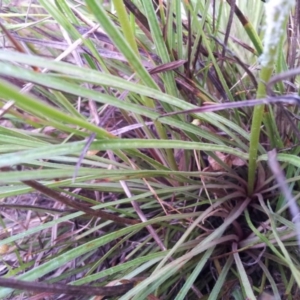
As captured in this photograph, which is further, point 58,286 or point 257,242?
point 257,242

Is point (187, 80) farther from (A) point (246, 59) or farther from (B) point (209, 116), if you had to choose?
(A) point (246, 59)

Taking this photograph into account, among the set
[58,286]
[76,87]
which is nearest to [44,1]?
[76,87]

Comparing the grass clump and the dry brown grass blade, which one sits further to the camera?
the grass clump

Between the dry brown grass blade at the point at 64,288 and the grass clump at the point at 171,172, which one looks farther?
the grass clump at the point at 171,172

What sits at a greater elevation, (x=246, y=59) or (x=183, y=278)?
(x=246, y=59)

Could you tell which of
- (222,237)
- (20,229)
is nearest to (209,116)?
(222,237)

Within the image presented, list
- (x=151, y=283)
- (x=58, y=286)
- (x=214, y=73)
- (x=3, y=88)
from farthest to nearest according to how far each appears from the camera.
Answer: (x=214, y=73), (x=151, y=283), (x=58, y=286), (x=3, y=88)

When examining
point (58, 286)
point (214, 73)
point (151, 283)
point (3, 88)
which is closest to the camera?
point (3, 88)

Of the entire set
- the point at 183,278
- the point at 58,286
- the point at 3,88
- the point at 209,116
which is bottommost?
the point at 183,278

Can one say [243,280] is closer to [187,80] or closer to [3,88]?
[187,80]
